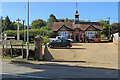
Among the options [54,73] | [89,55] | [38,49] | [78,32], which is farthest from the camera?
[78,32]

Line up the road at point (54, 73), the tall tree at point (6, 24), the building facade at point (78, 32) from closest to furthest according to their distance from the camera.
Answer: the road at point (54, 73)
the building facade at point (78, 32)
the tall tree at point (6, 24)

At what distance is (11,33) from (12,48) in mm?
32726

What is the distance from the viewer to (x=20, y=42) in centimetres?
1585

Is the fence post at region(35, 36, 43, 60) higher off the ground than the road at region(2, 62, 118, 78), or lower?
higher

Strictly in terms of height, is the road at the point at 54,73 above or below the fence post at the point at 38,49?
below

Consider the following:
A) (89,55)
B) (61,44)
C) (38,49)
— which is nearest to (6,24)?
(61,44)

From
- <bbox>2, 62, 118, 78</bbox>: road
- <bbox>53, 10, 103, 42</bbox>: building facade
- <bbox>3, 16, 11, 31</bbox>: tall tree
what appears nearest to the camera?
<bbox>2, 62, 118, 78</bbox>: road

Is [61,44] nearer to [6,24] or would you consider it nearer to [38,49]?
[38,49]

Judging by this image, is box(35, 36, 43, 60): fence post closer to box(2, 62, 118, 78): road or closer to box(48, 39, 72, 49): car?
box(2, 62, 118, 78): road

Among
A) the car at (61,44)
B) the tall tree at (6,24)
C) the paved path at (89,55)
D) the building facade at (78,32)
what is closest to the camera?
the paved path at (89,55)

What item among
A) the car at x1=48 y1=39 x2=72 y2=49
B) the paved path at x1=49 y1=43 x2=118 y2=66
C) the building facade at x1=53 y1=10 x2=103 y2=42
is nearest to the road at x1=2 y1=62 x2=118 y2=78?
the paved path at x1=49 y1=43 x2=118 y2=66

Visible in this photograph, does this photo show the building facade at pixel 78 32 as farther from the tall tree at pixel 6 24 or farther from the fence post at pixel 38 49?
the tall tree at pixel 6 24

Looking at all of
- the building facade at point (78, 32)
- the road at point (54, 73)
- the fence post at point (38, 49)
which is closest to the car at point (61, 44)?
the fence post at point (38, 49)

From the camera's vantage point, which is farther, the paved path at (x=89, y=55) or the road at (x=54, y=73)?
the paved path at (x=89, y=55)
